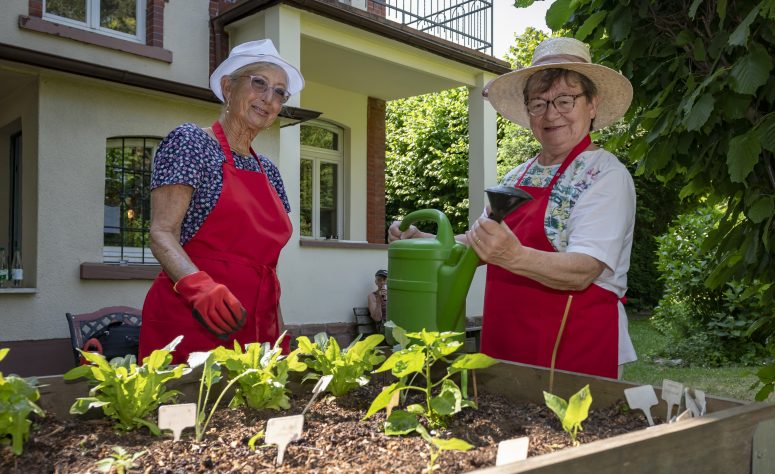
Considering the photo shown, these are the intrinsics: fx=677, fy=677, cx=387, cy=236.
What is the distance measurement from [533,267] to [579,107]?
1.89 feet

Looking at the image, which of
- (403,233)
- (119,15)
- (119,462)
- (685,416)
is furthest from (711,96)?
(119,15)

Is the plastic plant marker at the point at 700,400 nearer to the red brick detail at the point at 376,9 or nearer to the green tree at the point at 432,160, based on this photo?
the red brick detail at the point at 376,9

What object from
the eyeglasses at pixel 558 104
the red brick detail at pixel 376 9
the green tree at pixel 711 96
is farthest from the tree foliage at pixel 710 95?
the red brick detail at pixel 376 9

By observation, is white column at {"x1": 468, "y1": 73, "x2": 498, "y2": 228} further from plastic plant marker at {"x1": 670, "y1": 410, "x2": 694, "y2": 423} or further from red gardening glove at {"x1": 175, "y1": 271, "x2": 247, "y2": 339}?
plastic plant marker at {"x1": 670, "y1": 410, "x2": 694, "y2": 423}

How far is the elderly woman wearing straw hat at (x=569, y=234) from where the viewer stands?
164cm

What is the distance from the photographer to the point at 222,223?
1.96 meters

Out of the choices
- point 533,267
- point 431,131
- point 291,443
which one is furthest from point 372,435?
point 431,131

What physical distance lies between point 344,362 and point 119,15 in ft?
20.9

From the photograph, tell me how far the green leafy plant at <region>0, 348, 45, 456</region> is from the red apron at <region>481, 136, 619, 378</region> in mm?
1214

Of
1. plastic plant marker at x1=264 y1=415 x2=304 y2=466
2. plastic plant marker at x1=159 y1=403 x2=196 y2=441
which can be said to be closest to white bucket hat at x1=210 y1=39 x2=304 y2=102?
plastic plant marker at x1=159 y1=403 x2=196 y2=441

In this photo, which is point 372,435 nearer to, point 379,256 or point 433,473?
point 433,473

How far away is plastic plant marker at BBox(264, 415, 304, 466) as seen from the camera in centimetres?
98

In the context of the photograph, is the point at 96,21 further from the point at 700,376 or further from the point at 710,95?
the point at 700,376

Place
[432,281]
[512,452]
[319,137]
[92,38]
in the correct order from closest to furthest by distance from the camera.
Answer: [512,452], [432,281], [92,38], [319,137]
